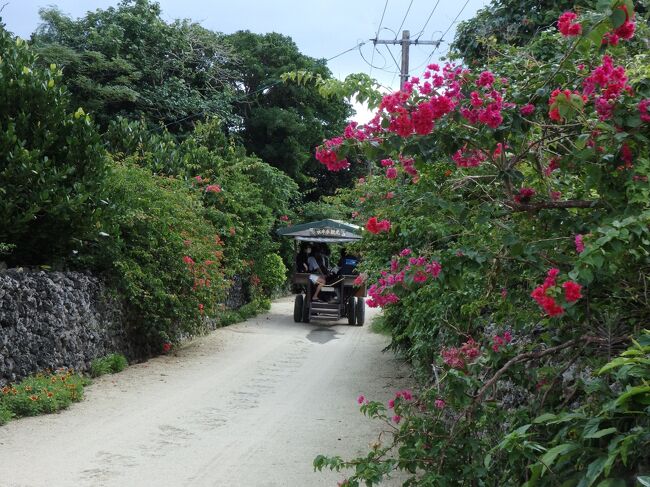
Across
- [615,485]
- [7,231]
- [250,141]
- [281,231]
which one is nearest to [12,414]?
[7,231]

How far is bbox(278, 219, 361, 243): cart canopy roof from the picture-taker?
64.6 feet

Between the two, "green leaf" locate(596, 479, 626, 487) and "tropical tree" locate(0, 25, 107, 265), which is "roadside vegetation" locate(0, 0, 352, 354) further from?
"green leaf" locate(596, 479, 626, 487)

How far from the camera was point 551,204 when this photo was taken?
363cm

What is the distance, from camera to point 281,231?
66.0 feet

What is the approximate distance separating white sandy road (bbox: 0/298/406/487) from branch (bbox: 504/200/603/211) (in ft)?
10.4

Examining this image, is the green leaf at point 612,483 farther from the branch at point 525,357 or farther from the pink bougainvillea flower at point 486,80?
the pink bougainvillea flower at point 486,80

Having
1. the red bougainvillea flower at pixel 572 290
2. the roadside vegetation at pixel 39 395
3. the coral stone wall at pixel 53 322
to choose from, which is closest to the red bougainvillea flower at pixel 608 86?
the red bougainvillea flower at pixel 572 290

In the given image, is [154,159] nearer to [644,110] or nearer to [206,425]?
[206,425]

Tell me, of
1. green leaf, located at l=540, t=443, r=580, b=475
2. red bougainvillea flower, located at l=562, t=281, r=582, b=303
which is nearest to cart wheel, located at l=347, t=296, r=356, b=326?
red bougainvillea flower, located at l=562, t=281, r=582, b=303

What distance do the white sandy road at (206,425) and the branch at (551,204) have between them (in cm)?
317

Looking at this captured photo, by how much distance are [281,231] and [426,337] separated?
42.8 feet

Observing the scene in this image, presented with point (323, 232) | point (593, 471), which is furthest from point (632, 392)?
point (323, 232)

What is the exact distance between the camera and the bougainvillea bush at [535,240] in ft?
9.41

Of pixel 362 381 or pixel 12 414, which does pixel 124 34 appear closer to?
pixel 362 381
